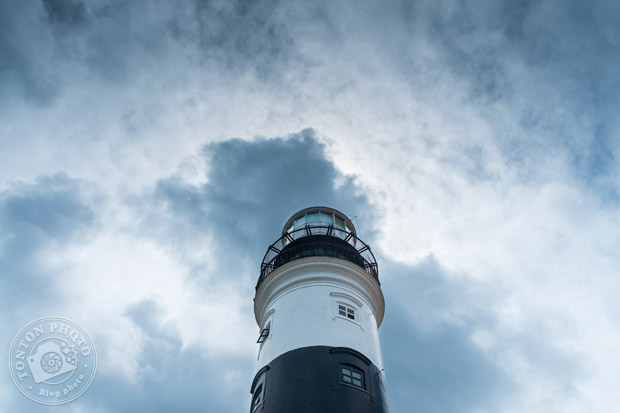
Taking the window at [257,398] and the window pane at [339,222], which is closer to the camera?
the window at [257,398]

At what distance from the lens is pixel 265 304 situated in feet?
74.5

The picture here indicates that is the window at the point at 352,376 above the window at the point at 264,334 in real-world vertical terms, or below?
below

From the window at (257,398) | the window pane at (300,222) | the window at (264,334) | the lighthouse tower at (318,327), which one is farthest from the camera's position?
the window pane at (300,222)

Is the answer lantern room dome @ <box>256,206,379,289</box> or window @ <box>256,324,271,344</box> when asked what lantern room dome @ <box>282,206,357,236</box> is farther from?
window @ <box>256,324,271,344</box>

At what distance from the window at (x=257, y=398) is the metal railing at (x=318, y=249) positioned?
629 cm

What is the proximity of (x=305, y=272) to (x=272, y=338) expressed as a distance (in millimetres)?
3680

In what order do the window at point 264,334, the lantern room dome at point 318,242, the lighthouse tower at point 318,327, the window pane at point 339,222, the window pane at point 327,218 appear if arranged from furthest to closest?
the window pane at point 339,222 → the window pane at point 327,218 → the lantern room dome at point 318,242 → the window at point 264,334 → the lighthouse tower at point 318,327

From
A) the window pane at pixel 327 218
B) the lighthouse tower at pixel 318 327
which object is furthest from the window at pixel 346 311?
the window pane at pixel 327 218

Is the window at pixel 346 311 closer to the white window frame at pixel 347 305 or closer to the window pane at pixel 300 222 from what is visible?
the white window frame at pixel 347 305

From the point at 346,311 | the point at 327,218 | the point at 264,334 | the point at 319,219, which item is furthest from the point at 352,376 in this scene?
the point at 327,218

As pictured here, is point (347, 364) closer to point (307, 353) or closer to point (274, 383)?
point (307, 353)

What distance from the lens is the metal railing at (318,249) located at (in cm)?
2281

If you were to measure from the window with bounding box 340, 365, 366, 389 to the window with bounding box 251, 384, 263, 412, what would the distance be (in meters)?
3.41

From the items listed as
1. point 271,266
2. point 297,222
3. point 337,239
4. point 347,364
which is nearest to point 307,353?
point 347,364
